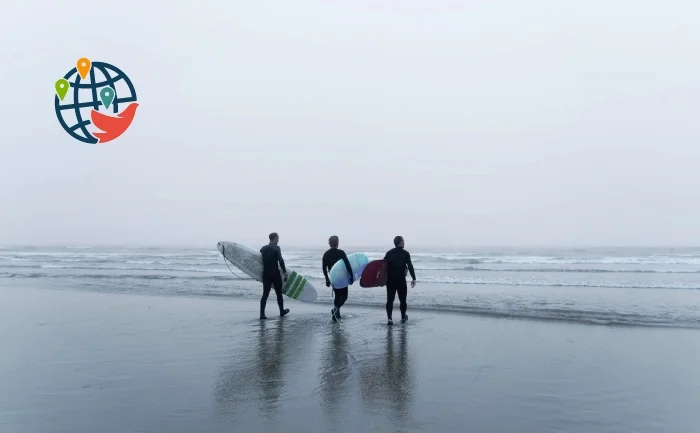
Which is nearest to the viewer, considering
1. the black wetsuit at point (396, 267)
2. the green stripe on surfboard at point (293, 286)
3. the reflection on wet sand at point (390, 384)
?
the reflection on wet sand at point (390, 384)

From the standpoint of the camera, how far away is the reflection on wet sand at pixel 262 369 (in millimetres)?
4961

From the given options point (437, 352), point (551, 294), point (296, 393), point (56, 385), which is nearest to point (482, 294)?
point (551, 294)

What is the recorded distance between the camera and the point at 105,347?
7645mm

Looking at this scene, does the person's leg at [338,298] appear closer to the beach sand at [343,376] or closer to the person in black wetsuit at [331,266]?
the person in black wetsuit at [331,266]

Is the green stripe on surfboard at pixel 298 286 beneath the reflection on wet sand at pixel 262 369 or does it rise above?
above

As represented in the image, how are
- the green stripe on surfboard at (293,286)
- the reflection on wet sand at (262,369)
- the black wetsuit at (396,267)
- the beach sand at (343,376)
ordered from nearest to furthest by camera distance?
the beach sand at (343,376) < the reflection on wet sand at (262,369) < the black wetsuit at (396,267) < the green stripe on surfboard at (293,286)

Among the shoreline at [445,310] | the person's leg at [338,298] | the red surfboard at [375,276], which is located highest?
the red surfboard at [375,276]

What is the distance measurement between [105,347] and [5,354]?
1295 mm

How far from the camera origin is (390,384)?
18.6ft

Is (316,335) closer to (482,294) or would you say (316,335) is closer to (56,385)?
(56,385)

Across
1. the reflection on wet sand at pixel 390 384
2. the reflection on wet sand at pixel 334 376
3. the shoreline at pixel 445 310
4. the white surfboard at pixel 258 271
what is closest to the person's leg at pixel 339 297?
the shoreline at pixel 445 310

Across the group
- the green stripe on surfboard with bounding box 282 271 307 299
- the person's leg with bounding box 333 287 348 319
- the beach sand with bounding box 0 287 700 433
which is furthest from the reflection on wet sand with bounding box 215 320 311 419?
the green stripe on surfboard with bounding box 282 271 307 299

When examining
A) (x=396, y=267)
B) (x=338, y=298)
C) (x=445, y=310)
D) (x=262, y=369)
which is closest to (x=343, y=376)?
(x=262, y=369)

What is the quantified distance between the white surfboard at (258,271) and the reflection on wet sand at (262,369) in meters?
2.68
